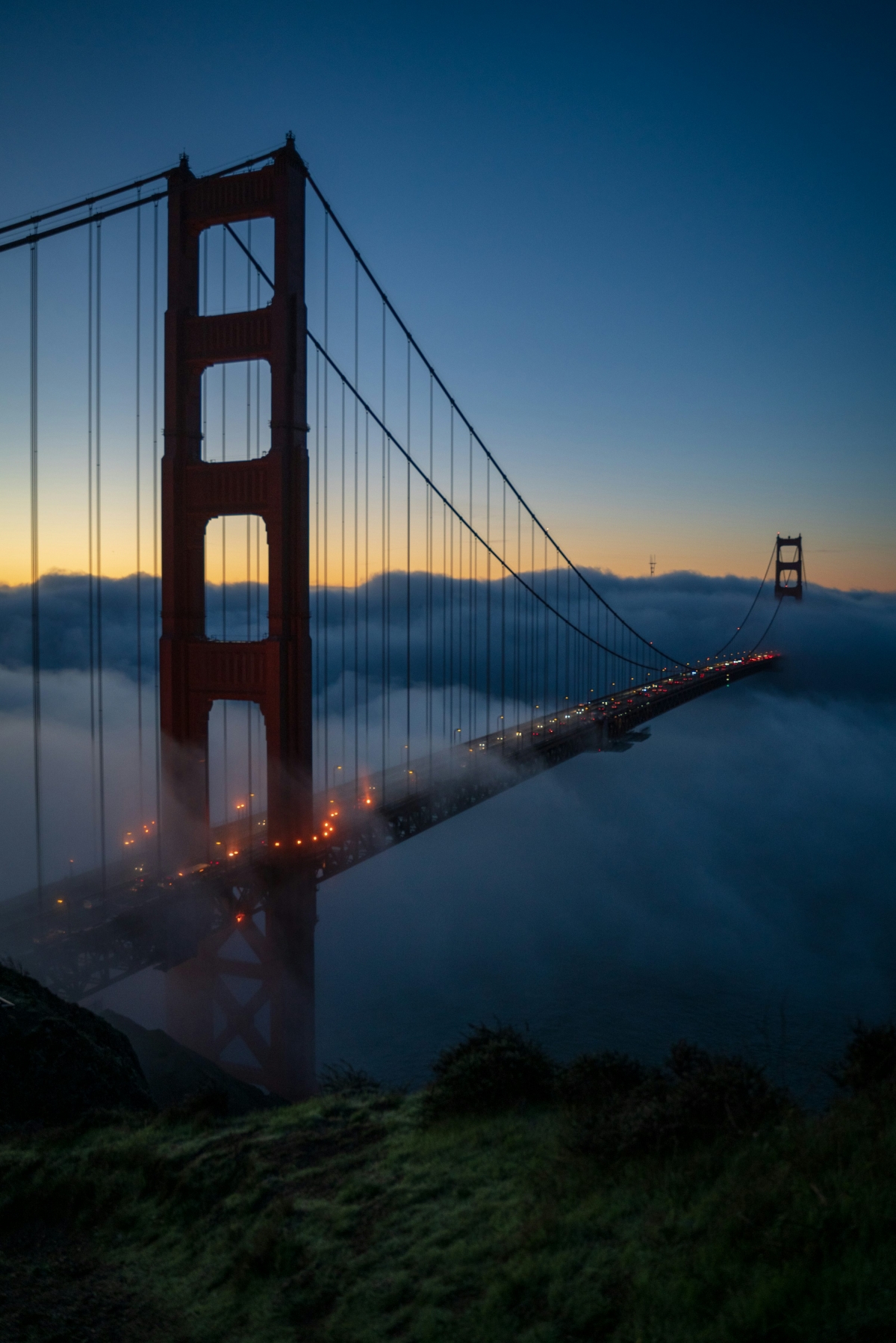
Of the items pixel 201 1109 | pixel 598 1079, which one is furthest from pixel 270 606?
pixel 598 1079

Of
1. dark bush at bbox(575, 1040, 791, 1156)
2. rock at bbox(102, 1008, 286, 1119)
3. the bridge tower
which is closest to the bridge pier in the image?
the bridge tower

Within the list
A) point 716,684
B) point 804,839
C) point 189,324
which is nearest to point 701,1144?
point 189,324

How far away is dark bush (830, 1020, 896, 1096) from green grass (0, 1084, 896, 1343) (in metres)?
0.75

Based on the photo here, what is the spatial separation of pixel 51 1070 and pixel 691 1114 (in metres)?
7.83

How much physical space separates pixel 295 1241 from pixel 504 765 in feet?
97.1

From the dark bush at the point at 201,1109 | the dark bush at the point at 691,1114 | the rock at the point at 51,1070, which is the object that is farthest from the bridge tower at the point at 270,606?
the dark bush at the point at 691,1114

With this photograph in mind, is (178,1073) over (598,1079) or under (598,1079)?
under

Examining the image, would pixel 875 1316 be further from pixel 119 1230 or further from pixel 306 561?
pixel 306 561

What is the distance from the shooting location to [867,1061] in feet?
23.5

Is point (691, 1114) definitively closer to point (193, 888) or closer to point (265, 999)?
point (193, 888)

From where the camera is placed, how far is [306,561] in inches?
795

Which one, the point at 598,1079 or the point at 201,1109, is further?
the point at 201,1109

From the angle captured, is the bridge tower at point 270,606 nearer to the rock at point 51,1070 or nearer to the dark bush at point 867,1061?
the rock at point 51,1070

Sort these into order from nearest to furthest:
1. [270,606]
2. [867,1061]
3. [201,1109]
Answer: [867,1061]
[201,1109]
[270,606]
